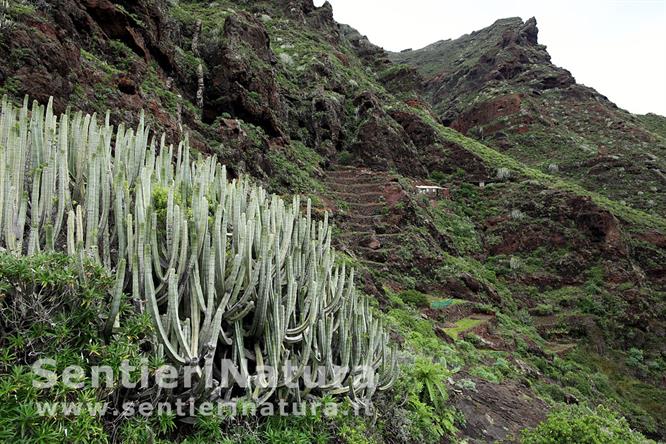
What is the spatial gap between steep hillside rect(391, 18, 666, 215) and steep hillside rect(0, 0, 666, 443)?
31cm

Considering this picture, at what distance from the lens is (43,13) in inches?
415

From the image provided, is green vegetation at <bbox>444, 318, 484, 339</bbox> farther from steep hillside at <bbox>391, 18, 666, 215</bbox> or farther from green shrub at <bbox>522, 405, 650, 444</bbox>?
steep hillside at <bbox>391, 18, 666, 215</bbox>

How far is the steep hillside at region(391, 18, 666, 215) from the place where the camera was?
110 feet

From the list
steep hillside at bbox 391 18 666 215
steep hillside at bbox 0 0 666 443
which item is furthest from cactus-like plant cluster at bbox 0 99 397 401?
steep hillside at bbox 391 18 666 215

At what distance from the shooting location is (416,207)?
849 inches

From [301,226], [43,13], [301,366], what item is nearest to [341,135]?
[43,13]

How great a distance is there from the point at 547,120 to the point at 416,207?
29.5 meters

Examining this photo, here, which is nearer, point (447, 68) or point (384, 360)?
point (384, 360)

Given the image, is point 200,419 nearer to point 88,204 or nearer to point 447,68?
point 88,204

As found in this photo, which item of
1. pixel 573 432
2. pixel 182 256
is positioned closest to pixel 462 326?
pixel 573 432

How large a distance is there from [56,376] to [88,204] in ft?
5.44

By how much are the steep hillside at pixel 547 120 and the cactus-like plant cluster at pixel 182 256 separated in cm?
3518

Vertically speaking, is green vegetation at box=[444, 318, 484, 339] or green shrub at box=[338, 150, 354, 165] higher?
green shrub at box=[338, 150, 354, 165]

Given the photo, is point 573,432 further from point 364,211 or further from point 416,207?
point 416,207
